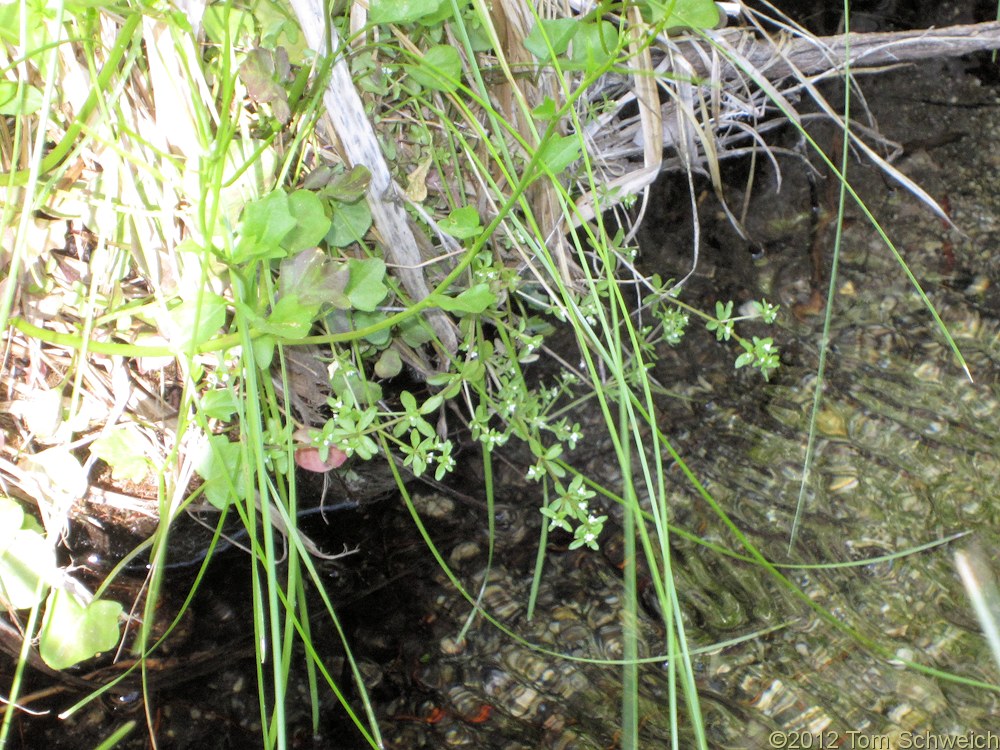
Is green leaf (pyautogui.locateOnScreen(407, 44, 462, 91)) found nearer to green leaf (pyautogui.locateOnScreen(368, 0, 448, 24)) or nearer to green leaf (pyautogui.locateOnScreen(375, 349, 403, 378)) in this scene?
green leaf (pyautogui.locateOnScreen(368, 0, 448, 24))

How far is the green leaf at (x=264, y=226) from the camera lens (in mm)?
942

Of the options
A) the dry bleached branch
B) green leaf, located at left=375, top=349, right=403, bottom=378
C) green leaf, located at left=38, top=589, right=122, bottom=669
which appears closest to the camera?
green leaf, located at left=38, top=589, right=122, bottom=669

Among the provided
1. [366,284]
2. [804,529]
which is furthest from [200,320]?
[804,529]

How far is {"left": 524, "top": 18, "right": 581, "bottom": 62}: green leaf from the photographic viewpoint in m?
1.09

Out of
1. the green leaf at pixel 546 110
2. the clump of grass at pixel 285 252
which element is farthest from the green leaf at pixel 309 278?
the green leaf at pixel 546 110

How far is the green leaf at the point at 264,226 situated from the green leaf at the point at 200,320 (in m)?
0.06

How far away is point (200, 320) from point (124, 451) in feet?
1.06

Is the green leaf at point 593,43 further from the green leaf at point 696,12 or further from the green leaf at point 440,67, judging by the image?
the green leaf at point 440,67

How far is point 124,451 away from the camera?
115cm

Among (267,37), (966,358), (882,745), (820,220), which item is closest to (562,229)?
(267,37)

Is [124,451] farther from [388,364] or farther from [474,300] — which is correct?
[474,300]

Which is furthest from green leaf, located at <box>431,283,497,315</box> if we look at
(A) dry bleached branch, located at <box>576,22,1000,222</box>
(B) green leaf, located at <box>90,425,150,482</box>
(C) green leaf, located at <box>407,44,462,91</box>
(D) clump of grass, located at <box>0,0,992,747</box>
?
(B) green leaf, located at <box>90,425,150,482</box>

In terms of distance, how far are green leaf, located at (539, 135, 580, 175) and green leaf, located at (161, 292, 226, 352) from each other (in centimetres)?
45

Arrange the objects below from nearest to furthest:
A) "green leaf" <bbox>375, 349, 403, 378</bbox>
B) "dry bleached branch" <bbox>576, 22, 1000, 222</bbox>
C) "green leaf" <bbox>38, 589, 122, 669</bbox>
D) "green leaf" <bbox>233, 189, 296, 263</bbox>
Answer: "green leaf" <bbox>233, 189, 296, 263</bbox>
"green leaf" <bbox>38, 589, 122, 669</bbox>
"green leaf" <bbox>375, 349, 403, 378</bbox>
"dry bleached branch" <bbox>576, 22, 1000, 222</bbox>
